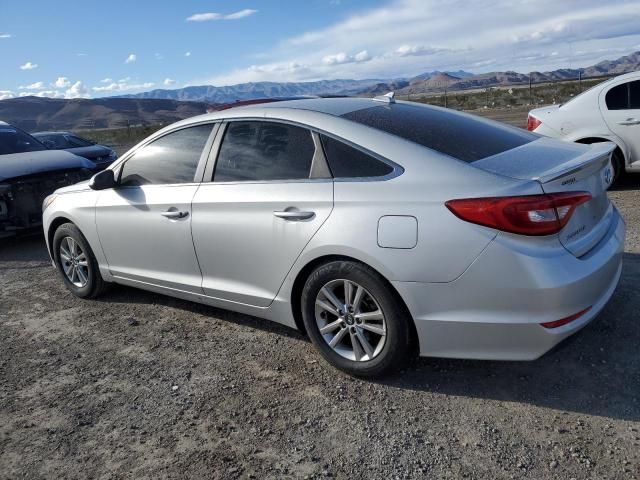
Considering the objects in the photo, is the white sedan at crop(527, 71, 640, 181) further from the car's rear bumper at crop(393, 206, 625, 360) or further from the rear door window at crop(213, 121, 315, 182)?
the rear door window at crop(213, 121, 315, 182)

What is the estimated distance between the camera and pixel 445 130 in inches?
140

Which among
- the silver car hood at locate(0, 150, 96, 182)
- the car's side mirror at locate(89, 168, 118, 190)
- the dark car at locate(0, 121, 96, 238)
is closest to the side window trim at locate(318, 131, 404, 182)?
the car's side mirror at locate(89, 168, 118, 190)

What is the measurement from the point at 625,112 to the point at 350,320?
6.06 meters

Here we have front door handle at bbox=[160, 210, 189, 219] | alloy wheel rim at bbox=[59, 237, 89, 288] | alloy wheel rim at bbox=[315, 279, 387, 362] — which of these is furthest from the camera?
alloy wheel rim at bbox=[59, 237, 89, 288]

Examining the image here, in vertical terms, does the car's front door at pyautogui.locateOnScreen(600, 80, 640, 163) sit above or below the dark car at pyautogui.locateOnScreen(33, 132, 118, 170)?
below

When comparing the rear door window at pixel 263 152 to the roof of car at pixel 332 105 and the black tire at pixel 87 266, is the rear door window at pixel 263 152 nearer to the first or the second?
the roof of car at pixel 332 105

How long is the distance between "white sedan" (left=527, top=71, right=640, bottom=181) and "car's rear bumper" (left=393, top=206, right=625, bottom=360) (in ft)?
17.1

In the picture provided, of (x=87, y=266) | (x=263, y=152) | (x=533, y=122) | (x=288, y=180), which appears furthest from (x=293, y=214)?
(x=533, y=122)

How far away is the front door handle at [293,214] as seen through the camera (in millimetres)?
3361

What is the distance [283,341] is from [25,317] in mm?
2481

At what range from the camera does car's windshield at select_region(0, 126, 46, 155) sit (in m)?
8.52

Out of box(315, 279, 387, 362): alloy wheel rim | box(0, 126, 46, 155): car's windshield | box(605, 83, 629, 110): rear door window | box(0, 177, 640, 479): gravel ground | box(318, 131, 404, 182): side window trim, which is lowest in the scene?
box(0, 177, 640, 479): gravel ground

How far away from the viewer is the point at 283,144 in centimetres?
366

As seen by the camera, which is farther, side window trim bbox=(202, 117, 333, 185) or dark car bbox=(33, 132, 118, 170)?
dark car bbox=(33, 132, 118, 170)
